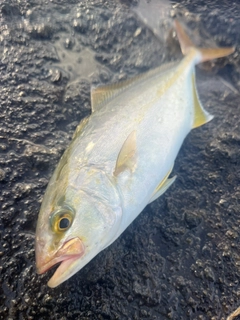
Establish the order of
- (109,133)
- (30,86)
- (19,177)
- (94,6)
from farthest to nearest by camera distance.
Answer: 1. (94,6)
2. (30,86)
3. (19,177)
4. (109,133)

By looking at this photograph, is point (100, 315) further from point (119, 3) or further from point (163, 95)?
point (119, 3)

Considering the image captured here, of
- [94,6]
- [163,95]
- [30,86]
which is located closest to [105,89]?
[163,95]

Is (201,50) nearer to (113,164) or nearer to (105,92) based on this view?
(105,92)

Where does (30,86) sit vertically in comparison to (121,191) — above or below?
above

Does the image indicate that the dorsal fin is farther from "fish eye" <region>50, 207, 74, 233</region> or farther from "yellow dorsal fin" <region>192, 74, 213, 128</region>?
"fish eye" <region>50, 207, 74, 233</region>

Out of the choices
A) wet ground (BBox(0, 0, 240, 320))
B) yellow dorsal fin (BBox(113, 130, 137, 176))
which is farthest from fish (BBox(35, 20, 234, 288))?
wet ground (BBox(0, 0, 240, 320))

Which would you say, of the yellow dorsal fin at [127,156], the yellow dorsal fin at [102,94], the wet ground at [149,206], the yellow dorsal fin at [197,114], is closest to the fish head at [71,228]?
the yellow dorsal fin at [127,156]
